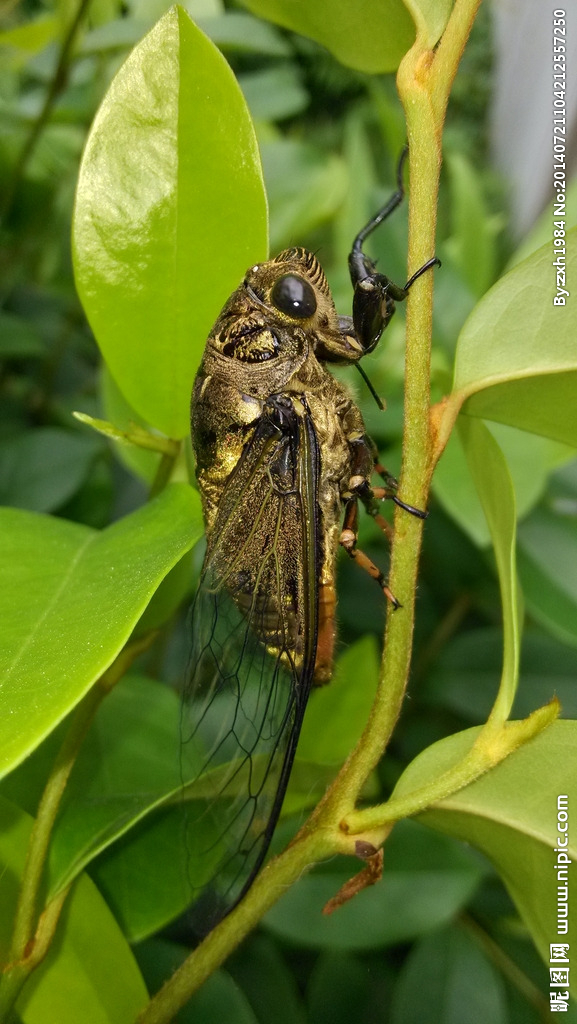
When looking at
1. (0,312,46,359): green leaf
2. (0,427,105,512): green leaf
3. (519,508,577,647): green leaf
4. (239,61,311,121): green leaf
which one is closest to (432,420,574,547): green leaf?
(519,508,577,647): green leaf

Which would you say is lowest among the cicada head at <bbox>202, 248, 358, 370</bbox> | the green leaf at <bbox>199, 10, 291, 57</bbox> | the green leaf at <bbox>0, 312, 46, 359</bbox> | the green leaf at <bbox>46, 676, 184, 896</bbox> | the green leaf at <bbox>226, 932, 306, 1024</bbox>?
the green leaf at <bbox>226, 932, 306, 1024</bbox>

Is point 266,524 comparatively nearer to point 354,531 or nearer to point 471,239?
point 354,531

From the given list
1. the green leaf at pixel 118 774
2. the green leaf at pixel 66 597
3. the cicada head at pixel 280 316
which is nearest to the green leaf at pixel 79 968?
the green leaf at pixel 118 774

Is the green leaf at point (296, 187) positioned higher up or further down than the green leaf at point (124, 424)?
higher up

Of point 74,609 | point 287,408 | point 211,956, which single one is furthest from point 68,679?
point 287,408

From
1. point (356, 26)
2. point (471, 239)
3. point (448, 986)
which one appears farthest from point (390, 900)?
point (471, 239)

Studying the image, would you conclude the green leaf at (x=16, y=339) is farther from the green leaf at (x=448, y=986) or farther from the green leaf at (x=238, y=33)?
the green leaf at (x=448, y=986)

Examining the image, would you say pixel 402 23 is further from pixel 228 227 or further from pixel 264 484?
pixel 264 484

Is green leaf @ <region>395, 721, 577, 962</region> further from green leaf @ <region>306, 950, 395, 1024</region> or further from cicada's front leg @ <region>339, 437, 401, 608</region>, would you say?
green leaf @ <region>306, 950, 395, 1024</region>
